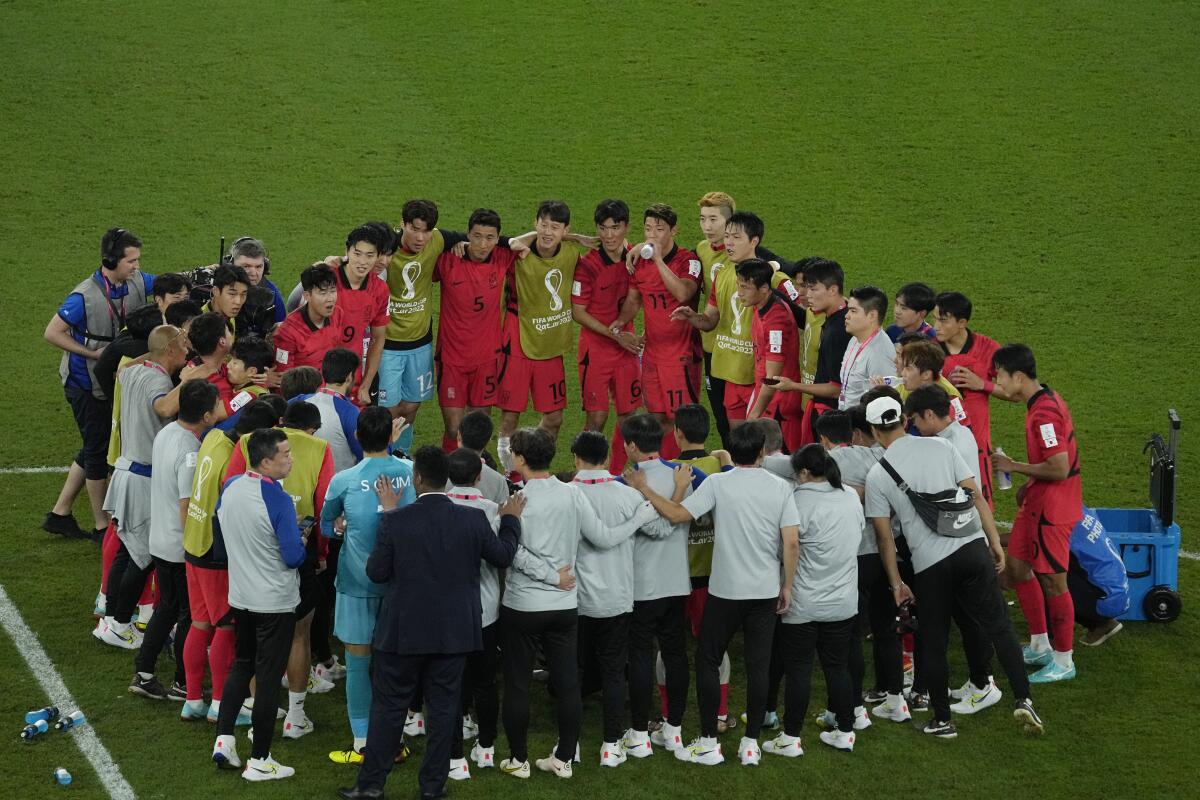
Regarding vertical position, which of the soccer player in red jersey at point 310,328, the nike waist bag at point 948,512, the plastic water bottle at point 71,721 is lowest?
the plastic water bottle at point 71,721

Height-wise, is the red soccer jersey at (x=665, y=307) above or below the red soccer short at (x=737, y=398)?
above

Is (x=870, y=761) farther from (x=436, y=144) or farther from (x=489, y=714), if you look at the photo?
(x=436, y=144)

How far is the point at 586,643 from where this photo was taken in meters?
6.73

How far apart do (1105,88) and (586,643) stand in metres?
13.7

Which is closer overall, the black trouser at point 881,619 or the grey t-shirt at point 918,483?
the grey t-shirt at point 918,483

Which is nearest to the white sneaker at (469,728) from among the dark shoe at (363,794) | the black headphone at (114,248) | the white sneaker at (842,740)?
the dark shoe at (363,794)

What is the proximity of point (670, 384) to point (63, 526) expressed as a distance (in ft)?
14.1

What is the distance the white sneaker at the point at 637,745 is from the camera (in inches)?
266

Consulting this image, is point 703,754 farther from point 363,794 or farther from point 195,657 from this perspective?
point 195,657

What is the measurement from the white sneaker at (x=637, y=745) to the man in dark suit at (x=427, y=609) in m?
0.97

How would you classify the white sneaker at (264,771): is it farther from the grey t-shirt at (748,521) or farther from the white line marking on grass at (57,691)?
the grey t-shirt at (748,521)

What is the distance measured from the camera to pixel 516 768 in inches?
258

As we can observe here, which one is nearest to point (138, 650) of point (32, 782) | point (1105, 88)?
point (32, 782)

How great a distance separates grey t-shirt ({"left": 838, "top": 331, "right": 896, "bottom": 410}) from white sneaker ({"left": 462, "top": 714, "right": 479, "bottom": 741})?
2.90 metres
